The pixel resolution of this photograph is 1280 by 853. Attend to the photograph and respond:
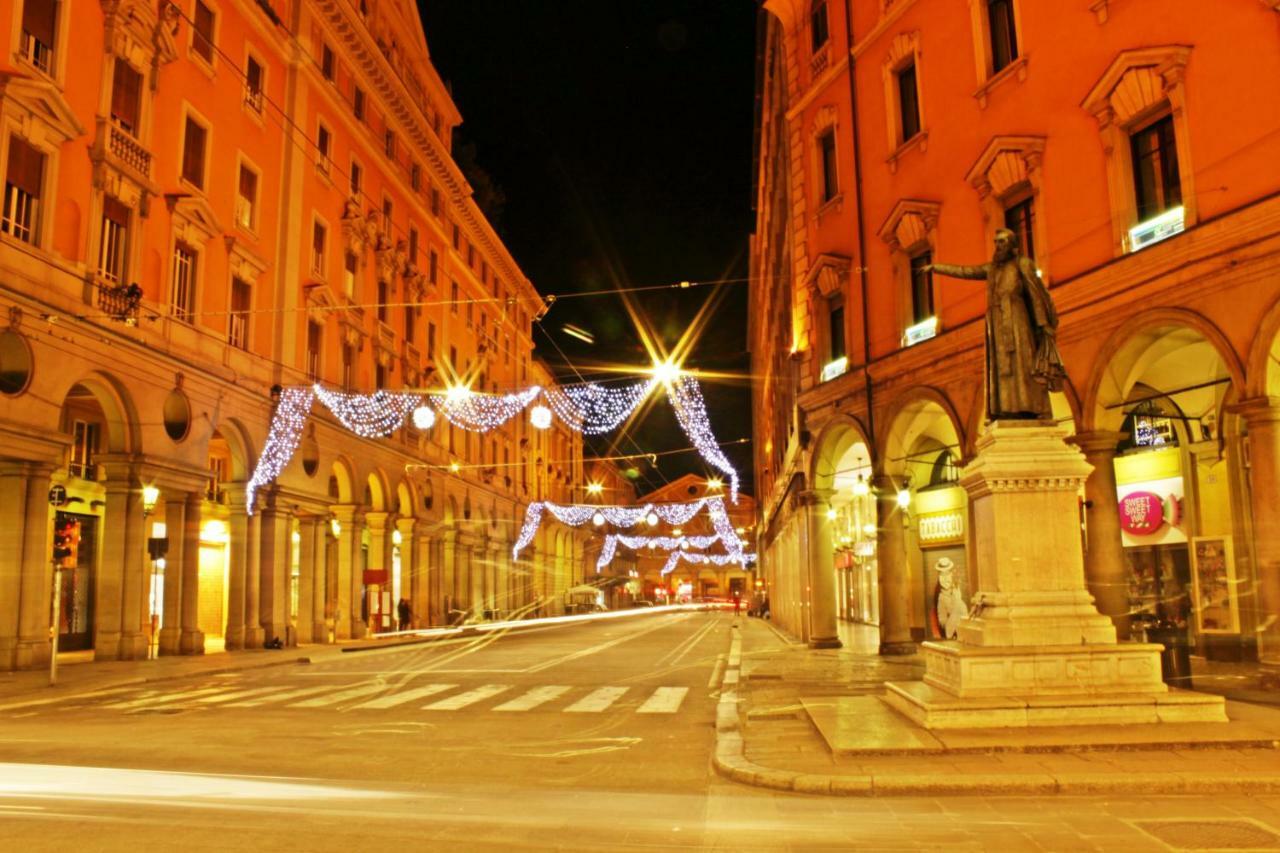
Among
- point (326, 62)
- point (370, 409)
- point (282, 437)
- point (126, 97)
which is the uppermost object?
point (326, 62)

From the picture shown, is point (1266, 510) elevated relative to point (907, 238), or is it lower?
lower

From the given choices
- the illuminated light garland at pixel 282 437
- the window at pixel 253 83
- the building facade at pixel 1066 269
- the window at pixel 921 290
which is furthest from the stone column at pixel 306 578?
the window at pixel 921 290

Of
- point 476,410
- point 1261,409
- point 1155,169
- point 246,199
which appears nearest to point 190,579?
point 246,199

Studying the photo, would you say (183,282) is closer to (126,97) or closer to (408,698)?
(126,97)

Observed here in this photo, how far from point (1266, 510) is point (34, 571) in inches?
843

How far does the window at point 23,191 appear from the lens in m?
19.3

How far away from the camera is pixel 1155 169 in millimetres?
15547

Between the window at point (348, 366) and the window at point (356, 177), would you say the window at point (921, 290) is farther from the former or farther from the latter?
the window at point (356, 177)

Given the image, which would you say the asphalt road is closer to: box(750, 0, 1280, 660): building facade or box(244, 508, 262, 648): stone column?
box(750, 0, 1280, 660): building facade

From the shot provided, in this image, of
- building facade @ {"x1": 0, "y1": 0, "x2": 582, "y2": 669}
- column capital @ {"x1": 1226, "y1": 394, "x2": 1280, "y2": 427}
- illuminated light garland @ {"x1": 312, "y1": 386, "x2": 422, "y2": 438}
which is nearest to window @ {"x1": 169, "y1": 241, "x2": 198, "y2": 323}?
building facade @ {"x1": 0, "y1": 0, "x2": 582, "y2": 669}

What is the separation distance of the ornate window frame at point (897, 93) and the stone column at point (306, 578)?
69.4ft

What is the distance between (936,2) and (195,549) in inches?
858

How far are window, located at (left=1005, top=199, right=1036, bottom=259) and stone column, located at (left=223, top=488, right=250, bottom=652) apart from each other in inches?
826

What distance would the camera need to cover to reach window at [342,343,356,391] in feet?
116
